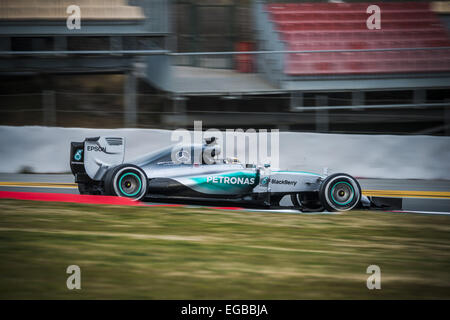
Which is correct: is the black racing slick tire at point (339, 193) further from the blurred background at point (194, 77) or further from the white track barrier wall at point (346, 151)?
the blurred background at point (194, 77)

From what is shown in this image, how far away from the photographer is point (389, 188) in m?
10.1

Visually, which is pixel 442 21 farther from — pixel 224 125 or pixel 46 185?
pixel 46 185

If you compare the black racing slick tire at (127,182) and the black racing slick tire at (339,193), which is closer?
the black racing slick tire at (127,182)

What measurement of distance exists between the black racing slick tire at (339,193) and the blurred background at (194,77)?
12.7 ft

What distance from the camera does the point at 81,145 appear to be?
747 cm

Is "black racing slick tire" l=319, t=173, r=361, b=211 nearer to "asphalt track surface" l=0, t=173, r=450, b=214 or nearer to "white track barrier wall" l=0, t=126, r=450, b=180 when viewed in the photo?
"asphalt track surface" l=0, t=173, r=450, b=214

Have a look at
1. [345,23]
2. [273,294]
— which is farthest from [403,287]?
[345,23]

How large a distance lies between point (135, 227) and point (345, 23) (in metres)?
10.5

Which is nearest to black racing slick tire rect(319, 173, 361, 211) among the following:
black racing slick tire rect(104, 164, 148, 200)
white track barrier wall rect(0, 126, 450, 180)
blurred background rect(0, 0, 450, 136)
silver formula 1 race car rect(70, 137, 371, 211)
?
silver formula 1 race car rect(70, 137, 371, 211)

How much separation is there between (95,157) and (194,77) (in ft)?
18.7

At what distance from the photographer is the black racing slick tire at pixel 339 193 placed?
7.51m

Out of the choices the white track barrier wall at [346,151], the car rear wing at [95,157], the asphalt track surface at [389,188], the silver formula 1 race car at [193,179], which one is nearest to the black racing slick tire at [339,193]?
the silver formula 1 race car at [193,179]

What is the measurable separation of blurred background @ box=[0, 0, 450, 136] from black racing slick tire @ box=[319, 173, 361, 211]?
386 cm

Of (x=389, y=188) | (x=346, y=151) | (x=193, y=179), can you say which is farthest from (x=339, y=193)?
(x=346, y=151)
